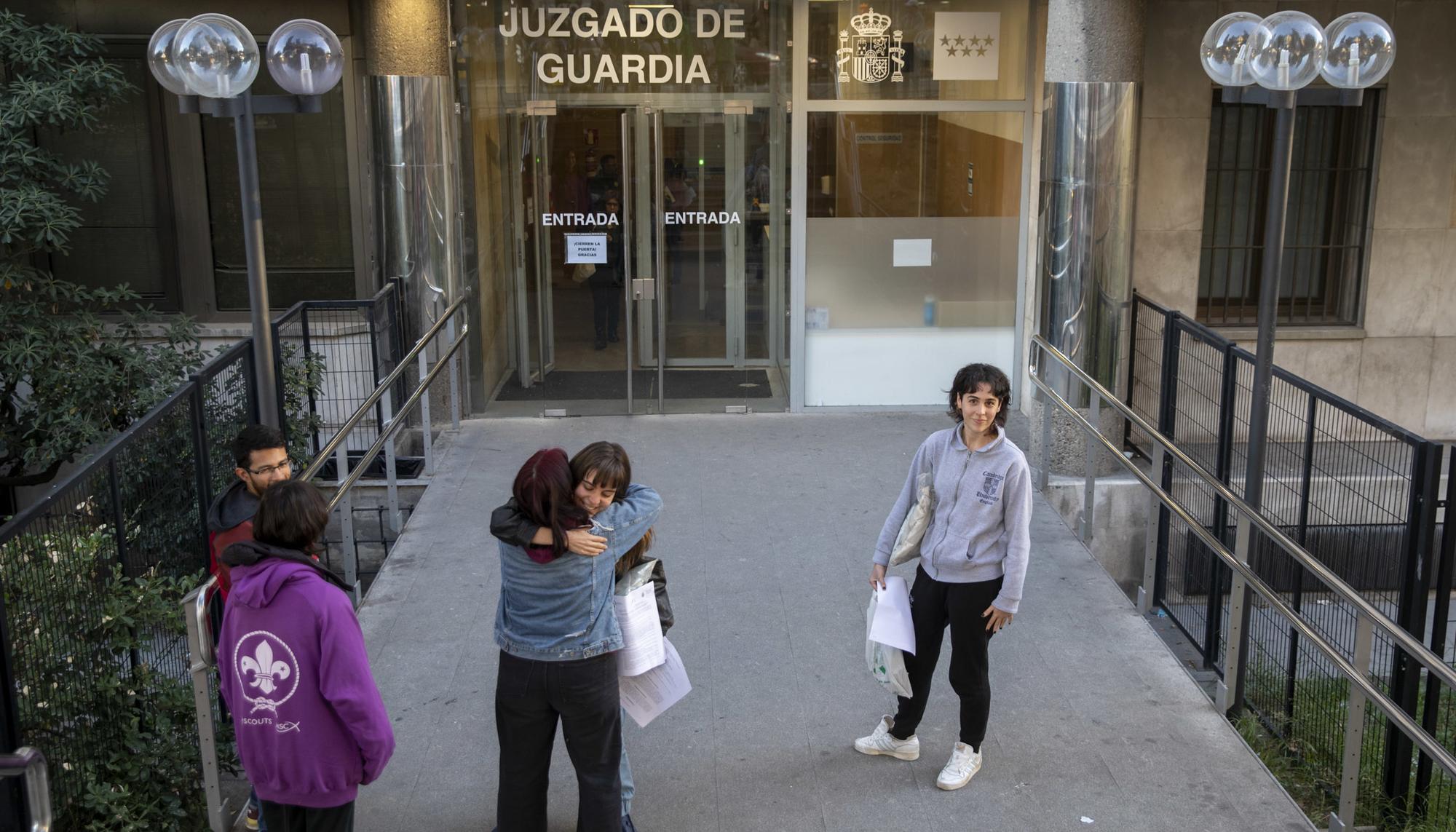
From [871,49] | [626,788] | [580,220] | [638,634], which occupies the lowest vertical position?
[626,788]

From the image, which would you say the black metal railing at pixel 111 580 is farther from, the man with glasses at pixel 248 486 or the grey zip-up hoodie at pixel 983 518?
the grey zip-up hoodie at pixel 983 518

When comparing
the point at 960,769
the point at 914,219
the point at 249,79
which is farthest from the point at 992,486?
the point at 914,219

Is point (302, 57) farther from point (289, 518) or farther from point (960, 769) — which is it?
point (960, 769)

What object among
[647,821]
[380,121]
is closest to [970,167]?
[380,121]

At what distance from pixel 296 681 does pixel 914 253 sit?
7149 mm

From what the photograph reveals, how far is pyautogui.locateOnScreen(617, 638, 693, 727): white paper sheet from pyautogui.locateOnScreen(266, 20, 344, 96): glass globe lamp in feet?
8.64

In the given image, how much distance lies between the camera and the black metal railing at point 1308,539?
570 cm

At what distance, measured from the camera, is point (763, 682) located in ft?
19.9

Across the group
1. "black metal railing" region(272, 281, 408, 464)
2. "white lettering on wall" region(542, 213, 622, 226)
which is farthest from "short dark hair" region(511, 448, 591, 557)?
"white lettering on wall" region(542, 213, 622, 226)

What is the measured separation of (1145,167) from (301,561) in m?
7.68

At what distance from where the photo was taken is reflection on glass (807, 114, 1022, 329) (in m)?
9.96

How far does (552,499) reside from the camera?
158 inches

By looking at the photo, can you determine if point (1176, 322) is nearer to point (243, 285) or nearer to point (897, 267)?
point (897, 267)

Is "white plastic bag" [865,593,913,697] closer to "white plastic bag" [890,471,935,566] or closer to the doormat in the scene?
"white plastic bag" [890,471,935,566]
